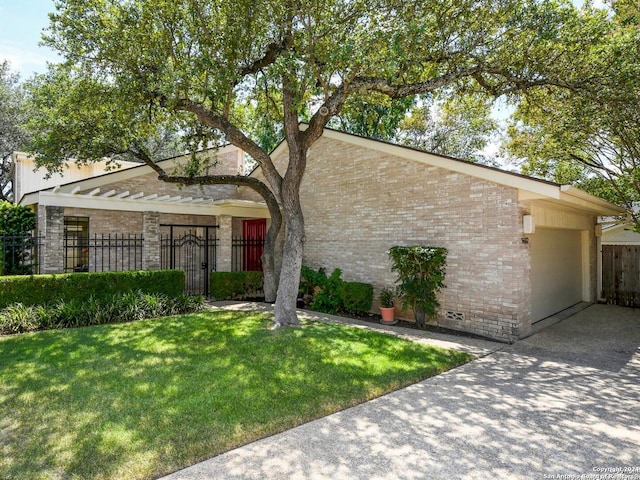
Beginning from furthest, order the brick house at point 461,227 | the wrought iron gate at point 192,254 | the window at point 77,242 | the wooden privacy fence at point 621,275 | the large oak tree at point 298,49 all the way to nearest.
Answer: the wrought iron gate at point 192,254 → the window at point 77,242 → the wooden privacy fence at point 621,275 → the brick house at point 461,227 → the large oak tree at point 298,49

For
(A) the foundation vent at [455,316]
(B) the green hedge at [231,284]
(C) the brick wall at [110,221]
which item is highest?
(C) the brick wall at [110,221]

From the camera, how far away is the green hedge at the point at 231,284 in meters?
12.2

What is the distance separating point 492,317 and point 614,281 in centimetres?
736

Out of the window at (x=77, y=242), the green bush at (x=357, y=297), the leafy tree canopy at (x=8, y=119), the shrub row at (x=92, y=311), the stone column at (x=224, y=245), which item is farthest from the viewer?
the leafy tree canopy at (x=8, y=119)

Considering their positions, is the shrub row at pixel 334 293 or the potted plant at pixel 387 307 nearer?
the potted plant at pixel 387 307

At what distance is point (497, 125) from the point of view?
716 inches

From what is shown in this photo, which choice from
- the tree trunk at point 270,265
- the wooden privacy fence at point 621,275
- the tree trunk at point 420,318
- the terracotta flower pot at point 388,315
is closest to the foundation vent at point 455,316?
the tree trunk at point 420,318

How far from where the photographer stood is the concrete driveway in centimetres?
323

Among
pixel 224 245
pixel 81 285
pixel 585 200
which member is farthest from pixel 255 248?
pixel 585 200

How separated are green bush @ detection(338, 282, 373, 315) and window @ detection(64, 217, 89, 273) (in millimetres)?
8681

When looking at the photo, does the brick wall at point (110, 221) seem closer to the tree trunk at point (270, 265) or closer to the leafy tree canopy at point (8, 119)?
the tree trunk at point (270, 265)

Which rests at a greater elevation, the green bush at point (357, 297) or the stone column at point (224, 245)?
the stone column at point (224, 245)

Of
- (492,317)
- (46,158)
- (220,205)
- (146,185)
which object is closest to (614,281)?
(492,317)

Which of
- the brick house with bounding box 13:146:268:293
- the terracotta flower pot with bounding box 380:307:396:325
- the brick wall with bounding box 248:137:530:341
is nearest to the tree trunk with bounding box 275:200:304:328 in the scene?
the terracotta flower pot with bounding box 380:307:396:325
